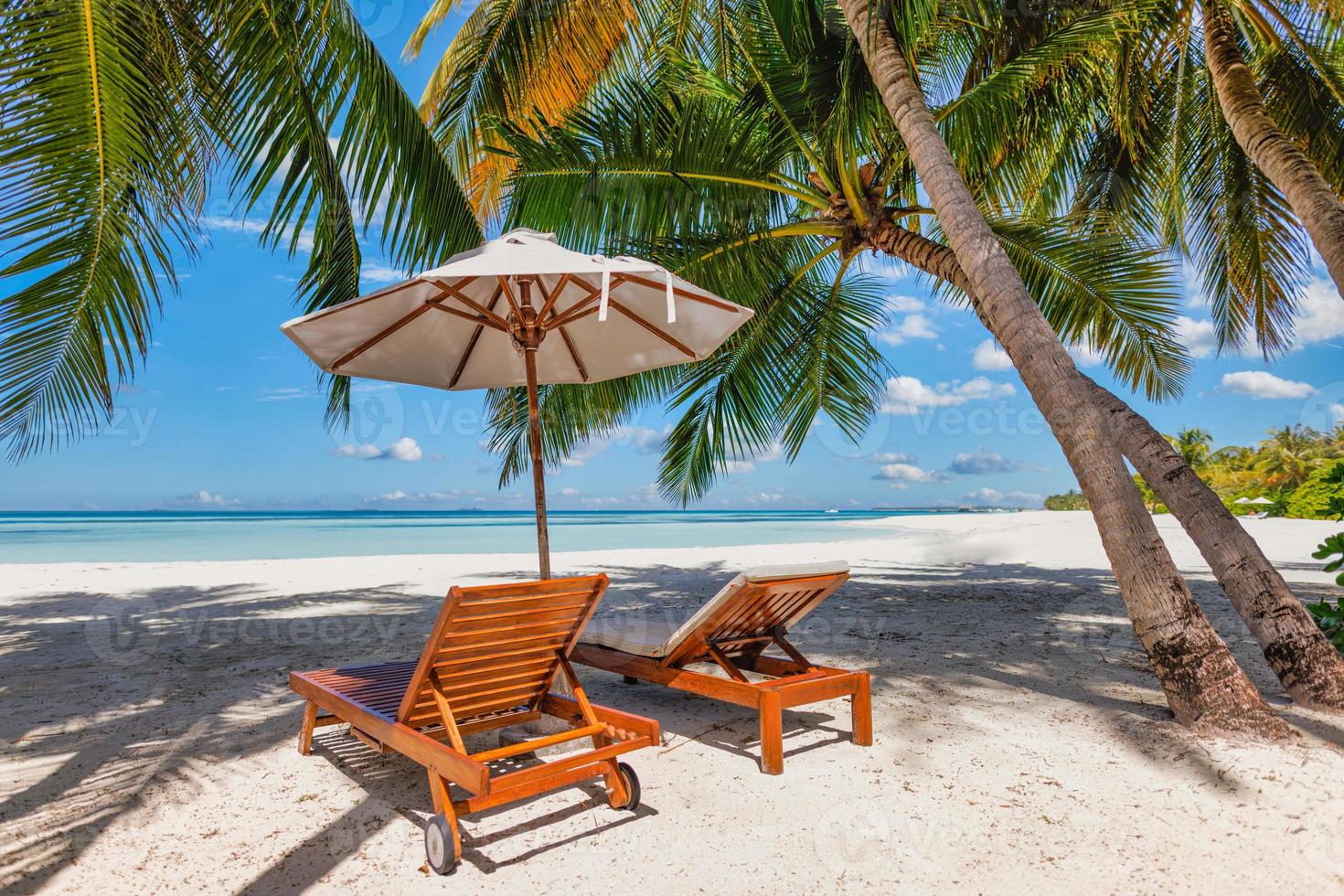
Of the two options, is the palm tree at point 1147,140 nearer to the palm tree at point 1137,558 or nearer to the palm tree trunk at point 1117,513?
the palm tree trunk at point 1117,513

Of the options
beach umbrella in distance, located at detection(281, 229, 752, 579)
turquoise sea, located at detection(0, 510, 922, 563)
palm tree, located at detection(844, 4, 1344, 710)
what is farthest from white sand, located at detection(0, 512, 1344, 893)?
turquoise sea, located at detection(0, 510, 922, 563)

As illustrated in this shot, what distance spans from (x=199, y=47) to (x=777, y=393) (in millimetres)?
5498

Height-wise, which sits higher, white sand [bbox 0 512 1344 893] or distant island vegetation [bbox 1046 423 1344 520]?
distant island vegetation [bbox 1046 423 1344 520]

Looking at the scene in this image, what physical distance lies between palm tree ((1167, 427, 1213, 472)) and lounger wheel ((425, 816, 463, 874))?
31.6 meters

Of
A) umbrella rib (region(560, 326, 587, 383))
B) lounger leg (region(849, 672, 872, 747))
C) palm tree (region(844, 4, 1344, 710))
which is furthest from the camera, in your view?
palm tree (region(844, 4, 1344, 710))

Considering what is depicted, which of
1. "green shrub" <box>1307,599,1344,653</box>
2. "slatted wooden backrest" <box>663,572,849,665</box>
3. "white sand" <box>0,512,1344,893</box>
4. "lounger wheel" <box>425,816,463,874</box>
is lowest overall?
"white sand" <box>0,512,1344,893</box>

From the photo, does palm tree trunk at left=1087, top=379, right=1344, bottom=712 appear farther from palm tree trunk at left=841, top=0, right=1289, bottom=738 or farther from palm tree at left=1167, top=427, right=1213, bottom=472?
palm tree at left=1167, top=427, right=1213, bottom=472

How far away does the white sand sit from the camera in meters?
2.27

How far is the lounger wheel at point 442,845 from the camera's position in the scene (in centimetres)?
227

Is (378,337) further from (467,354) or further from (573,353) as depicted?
(573,353)

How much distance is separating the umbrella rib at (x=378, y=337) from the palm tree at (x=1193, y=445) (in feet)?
101

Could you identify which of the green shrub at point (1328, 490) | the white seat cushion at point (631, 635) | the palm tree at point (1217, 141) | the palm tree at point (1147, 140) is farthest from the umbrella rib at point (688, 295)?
the palm tree at point (1217, 141)

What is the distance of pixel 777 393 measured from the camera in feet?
26.2

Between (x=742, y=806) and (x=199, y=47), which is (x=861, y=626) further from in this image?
(x=199, y=47)
